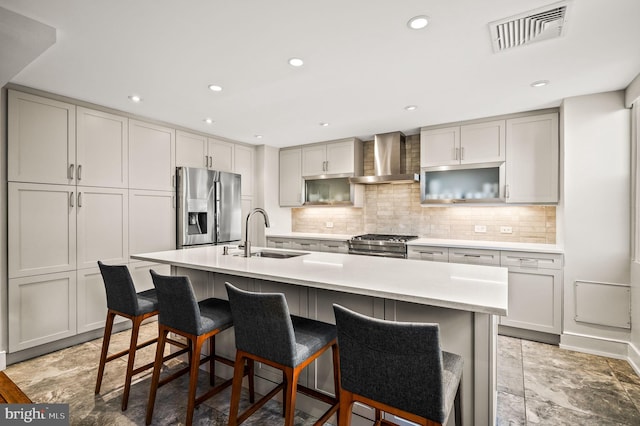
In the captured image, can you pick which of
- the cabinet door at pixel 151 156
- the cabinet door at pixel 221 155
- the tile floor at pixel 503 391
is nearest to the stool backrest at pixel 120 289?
the tile floor at pixel 503 391

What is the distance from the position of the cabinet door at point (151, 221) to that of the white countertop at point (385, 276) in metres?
1.29

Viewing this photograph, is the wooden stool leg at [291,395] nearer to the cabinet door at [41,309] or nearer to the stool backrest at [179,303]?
the stool backrest at [179,303]

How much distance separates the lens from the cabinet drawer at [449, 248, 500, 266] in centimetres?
342

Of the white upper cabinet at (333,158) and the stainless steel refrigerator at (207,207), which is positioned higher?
the white upper cabinet at (333,158)

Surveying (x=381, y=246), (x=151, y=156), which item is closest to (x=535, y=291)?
(x=381, y=246)

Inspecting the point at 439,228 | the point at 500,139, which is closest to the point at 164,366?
the point at 439,228

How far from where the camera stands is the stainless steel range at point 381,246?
13.0 feet

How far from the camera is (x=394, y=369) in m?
1.15

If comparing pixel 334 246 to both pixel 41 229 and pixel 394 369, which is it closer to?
pixel 41 229

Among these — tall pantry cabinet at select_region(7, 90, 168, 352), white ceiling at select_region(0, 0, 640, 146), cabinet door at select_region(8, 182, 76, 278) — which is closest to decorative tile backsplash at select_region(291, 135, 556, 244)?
white ceiling at select_region(0, 0, 640, 146)

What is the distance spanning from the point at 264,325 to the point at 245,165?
12.9ft

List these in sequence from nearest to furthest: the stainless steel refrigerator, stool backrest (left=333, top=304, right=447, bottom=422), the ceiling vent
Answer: stool backrest (left=333, top=304, right=447, bottom=422) < the ceiling vent < the stainless steel refrigerator

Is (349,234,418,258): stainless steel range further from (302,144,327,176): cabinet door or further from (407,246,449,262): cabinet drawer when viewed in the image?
(302,144,327,176): cabinet door

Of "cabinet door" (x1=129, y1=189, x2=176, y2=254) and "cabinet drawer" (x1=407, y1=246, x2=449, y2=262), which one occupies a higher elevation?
"cabinet door" (x1=129, y1=189, x2=176, y2=254)
